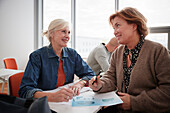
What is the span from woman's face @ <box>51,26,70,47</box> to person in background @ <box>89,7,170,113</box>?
575 mm

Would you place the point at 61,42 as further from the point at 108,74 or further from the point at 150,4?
the point at 150,4

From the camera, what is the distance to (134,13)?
1284mm

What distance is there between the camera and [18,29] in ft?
16.8

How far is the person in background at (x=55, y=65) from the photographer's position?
1.47m

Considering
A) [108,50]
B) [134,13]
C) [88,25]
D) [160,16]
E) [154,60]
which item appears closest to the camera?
[154,60]

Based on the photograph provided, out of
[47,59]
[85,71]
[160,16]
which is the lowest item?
[85,71]

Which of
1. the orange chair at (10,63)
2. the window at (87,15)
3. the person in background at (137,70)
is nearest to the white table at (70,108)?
the person in background at (137,70)

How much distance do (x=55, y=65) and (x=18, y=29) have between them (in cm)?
409

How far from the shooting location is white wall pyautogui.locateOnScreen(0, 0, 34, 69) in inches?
197

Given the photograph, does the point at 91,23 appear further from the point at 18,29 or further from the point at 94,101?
the point at 94,101

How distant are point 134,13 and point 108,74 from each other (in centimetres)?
62

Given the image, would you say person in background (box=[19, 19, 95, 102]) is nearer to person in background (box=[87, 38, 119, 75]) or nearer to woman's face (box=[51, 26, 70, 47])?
woman's face (box=[51, 26, 70, 47])

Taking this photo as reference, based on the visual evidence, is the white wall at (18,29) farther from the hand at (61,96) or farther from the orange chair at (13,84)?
the hand at (61,96)

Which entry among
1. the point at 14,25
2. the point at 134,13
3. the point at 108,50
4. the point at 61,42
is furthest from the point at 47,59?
the point at 14,25
